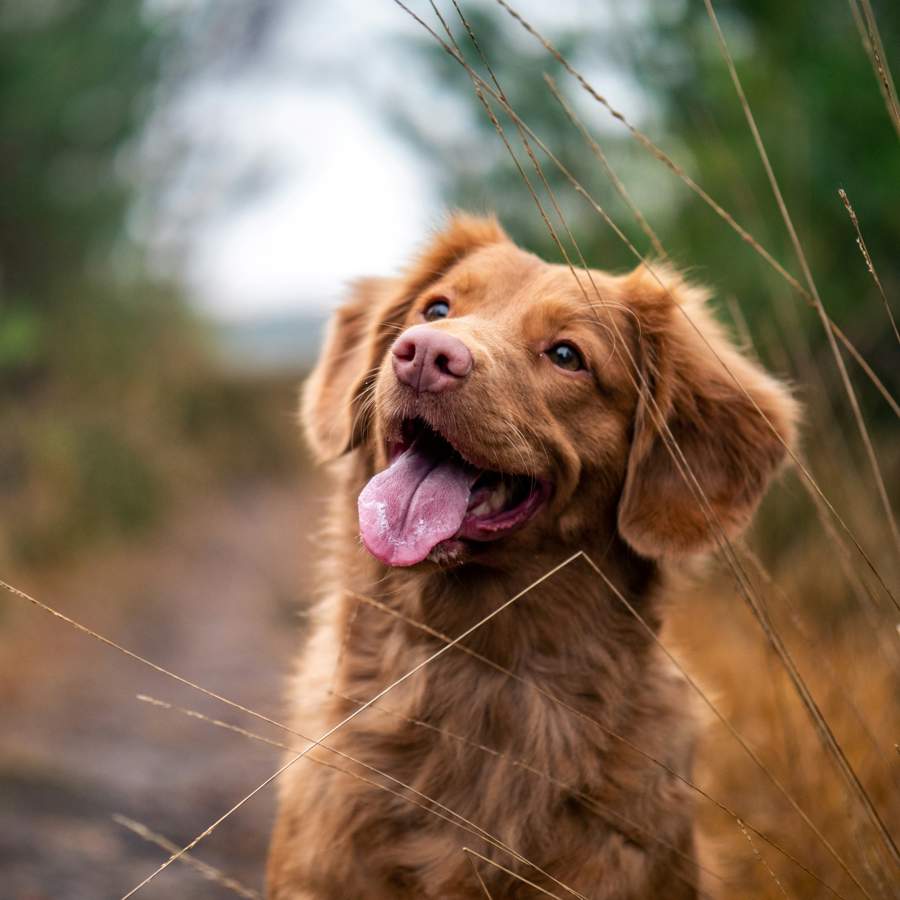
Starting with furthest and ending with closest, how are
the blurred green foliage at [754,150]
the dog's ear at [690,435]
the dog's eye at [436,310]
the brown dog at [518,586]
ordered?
the blurred green foliage at [754,150], the dog's eye at [436,310], the dog's ear at [690,435], the brown dog at [518,586]

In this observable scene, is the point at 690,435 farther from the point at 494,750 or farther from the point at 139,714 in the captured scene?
the point at 139,714

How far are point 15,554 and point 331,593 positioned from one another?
163 inches

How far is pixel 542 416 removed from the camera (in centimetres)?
246

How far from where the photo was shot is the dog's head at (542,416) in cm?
228

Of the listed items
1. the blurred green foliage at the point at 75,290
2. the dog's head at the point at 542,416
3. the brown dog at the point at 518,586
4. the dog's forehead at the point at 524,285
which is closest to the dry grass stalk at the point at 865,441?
the dog's head at the point at 542,416

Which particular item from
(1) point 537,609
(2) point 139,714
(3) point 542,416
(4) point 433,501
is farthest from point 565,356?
(2) point 139,714

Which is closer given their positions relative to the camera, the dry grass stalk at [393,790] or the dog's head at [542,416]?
the dry grass stalk at [393,790]

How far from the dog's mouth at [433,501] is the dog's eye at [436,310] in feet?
1.57

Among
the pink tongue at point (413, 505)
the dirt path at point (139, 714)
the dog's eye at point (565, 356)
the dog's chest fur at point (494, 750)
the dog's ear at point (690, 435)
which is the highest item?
the dog's eye at point (565, 356)

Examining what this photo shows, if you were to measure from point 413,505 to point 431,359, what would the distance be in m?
0.35

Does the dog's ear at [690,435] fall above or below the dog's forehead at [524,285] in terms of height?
below

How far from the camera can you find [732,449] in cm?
272

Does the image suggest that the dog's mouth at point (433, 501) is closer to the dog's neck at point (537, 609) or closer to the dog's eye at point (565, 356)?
the dog's neck at point (537, 609)

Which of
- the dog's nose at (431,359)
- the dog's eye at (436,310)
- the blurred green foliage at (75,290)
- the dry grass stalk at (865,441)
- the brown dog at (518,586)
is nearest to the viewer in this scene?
the dry grass stalk at (865,441)
